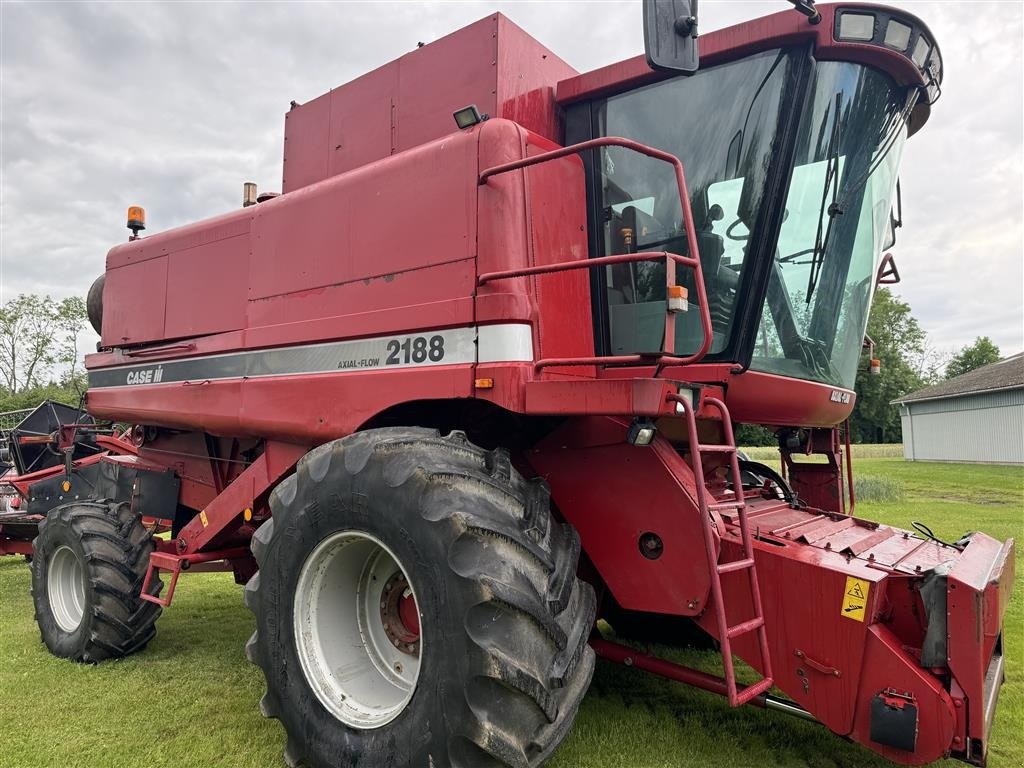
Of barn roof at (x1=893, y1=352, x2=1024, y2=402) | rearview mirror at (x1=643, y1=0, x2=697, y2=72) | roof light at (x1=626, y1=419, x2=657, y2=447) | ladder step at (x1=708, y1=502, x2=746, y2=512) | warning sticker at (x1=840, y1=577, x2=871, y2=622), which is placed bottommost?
warning sticker at (x1=840, y1=577, x2=871, y2=622)

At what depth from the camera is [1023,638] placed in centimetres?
545

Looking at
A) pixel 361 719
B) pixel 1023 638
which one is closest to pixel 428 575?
pixel 361 719

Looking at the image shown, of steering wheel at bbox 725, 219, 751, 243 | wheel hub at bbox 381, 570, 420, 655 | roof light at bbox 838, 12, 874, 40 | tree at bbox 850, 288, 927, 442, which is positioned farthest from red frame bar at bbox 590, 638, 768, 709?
tree at bbox 850, 288, 927, 442

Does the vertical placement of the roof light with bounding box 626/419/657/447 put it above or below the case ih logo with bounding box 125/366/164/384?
below

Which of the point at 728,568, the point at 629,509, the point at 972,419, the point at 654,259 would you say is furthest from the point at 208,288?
the point at 972,419

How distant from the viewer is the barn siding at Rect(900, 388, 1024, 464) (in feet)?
101

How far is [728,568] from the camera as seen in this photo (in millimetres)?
2832

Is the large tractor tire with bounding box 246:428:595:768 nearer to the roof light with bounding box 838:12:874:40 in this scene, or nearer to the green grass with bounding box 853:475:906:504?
the roof light with bounding box 838:12:874:40

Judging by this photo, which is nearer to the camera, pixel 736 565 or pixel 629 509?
pixel 736 565

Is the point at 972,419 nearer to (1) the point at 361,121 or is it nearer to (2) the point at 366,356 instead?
(1) the point at 361,121

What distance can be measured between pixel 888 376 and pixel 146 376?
6460 cm

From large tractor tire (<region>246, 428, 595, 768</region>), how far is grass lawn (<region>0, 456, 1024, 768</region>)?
1.97 feet

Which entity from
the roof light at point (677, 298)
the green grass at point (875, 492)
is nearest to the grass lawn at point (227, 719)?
the roof light at point (677, 298)

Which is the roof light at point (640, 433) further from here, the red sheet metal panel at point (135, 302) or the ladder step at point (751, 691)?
the red sheet metal panel at point (135, 302)
